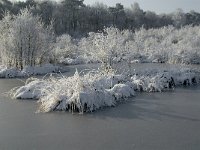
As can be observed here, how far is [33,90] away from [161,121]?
7.25 m

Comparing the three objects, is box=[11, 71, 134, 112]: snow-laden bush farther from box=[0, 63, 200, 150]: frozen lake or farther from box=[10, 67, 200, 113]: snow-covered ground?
box=[0, 63, 200, 150]: frozen lake

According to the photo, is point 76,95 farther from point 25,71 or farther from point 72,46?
point 72,46

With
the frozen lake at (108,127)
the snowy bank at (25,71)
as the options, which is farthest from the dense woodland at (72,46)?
the frozen lake at (108,127)

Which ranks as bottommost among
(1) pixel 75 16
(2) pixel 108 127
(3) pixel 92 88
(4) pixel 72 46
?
(2) pixel 108 127

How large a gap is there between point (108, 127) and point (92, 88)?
332 centimetres

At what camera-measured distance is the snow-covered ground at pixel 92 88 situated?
48.0 ft

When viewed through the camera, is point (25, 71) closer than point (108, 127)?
No

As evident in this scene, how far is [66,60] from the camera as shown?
39625 mm

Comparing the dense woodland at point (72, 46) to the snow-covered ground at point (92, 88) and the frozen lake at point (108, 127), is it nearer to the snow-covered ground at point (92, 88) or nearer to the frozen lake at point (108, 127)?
the snow-covered ground at point (92, 88)

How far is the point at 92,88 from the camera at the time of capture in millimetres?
15188

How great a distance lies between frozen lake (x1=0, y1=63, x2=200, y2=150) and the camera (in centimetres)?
1032

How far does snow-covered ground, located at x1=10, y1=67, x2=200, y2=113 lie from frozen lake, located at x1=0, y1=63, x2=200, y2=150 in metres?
0.59

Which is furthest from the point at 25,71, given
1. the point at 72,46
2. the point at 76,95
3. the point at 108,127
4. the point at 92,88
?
the point at 108,127

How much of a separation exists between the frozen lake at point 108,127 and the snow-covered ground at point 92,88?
1.95 feet
